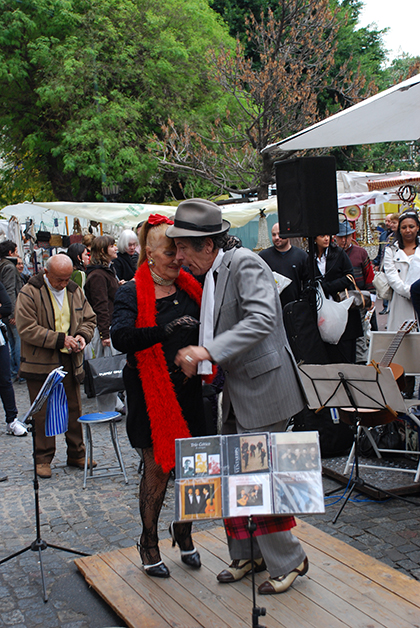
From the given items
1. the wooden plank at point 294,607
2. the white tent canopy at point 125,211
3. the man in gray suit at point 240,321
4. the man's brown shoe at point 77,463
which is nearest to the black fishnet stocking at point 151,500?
the wooden plank at point 294,607

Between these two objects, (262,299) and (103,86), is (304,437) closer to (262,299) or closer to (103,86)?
(262,299)

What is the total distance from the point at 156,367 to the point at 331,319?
2.72 m

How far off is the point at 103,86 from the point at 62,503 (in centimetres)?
1900

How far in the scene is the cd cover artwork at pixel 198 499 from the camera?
99.0 inches

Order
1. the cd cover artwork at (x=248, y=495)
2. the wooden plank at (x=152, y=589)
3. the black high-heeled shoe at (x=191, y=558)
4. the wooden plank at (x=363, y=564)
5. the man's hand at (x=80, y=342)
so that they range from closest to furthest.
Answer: the cd cover artwork at (x=248, y=495)
the wooden plank at (x=152, y=589)
the wooden plank at (x=363, y=564)
the black high-heeled shoe at (x=191, y=558)
the man's hand at (x=80, y=342)

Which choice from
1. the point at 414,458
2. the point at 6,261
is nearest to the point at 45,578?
the point at 414,458

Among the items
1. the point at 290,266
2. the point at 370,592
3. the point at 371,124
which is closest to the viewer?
the point at 370,592

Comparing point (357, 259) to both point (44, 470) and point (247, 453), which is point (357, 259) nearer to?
point (44, 470)

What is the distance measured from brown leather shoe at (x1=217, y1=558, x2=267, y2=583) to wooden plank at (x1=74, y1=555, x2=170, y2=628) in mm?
437

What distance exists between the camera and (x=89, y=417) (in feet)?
17.8

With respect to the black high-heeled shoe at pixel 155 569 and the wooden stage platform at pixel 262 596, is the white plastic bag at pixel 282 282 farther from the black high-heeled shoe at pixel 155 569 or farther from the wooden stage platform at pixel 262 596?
the black high-heeled shoe at pixel 155 569

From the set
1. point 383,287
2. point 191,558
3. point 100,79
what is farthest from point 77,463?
point 100,79

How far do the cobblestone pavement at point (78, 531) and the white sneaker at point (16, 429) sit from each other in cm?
97

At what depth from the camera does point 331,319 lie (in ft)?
18.4
